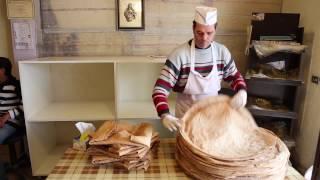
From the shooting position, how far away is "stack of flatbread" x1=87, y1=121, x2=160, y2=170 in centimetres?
95

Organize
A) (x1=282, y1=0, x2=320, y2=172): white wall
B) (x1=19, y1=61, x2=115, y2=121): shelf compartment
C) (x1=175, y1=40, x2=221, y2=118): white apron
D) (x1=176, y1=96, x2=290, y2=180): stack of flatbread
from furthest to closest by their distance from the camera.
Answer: (x1=19, y1=61, x2=115, y2=121): shelf compartment < (x1=282, y1=0, x2=320, y2=172): white wall < (x1=175, y1=40, x2=221, y2=118): white apron < (x1=176, y1=96, x2=290, y2=180): stack of flatbread

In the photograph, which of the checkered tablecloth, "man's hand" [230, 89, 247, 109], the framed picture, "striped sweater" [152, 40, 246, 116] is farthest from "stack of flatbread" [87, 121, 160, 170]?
the framed picture

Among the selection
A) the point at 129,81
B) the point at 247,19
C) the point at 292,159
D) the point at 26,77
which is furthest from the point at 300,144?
the point at 26,77

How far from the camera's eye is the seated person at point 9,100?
6.28ft

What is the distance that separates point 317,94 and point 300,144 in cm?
41

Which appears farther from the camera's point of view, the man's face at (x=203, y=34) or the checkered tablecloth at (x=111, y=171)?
the man's face at (x=203, y=34)

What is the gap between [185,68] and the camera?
1.27 meters

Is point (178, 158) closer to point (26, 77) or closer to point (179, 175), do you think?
point (179, 175)

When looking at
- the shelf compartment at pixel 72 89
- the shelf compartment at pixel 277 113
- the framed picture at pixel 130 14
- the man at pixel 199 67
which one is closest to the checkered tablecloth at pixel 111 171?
the man at pixel 199 67

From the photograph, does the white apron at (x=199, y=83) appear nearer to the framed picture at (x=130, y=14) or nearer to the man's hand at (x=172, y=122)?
the man's hand at (x=172, y=122)

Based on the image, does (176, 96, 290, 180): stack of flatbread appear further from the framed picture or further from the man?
the framed picture

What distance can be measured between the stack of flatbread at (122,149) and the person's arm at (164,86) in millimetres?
138

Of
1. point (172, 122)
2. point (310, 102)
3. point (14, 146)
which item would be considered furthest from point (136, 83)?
point (310, 102)

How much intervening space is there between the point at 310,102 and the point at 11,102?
224 centimetres
